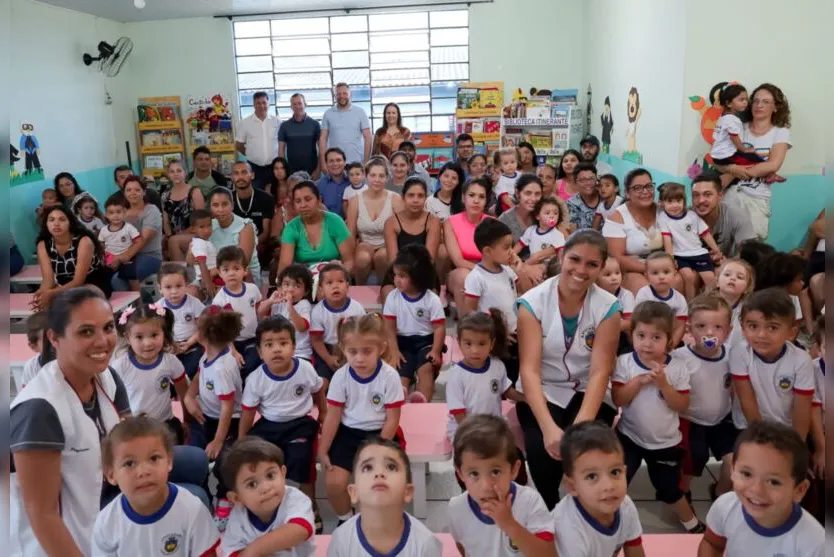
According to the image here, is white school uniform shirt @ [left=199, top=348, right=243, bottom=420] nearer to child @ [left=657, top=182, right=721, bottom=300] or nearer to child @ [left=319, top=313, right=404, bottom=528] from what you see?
child @ [left=319, top=313, right=404, bottom=528]

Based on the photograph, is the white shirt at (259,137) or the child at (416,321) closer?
the child at (416,321)

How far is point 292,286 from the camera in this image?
10.8 ft

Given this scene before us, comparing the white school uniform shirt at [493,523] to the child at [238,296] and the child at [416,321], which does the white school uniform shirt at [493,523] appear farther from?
the child at [238,296]

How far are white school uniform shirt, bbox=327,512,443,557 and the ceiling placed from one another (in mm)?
7301

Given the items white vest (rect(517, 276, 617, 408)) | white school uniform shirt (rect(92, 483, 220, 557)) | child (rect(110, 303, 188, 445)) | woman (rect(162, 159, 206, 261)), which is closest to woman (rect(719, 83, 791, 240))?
white vest (rect(517, 276, 617, 408))

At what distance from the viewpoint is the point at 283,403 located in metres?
2.47

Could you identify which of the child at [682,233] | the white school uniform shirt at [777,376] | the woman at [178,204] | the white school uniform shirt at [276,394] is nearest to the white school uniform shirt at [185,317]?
the white school uniform shirt at [276,394]

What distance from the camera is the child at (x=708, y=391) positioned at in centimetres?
233

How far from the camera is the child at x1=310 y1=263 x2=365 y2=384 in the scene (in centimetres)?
310

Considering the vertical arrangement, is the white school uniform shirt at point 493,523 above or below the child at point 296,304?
below

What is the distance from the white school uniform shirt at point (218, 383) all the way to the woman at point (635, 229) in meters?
2.31

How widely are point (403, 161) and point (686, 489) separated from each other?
3.54m

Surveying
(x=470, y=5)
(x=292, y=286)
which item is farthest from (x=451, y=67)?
(x=292, y=286)

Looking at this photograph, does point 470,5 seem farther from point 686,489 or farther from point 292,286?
point 686,489
